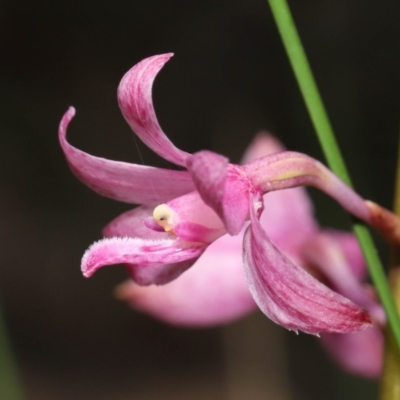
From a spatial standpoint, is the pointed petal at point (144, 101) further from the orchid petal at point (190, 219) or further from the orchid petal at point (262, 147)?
the orchid petal at point (262, 147)

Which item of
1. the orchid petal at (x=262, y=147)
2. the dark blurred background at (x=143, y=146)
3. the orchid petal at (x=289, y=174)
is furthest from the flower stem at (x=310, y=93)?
the dark blurred background at (x=143, y=146)

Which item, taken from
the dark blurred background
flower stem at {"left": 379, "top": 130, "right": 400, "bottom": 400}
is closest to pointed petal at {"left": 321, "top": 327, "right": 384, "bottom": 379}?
flower stem at {"left": 379, "top": 130, "right": 400, "bottom": 400}

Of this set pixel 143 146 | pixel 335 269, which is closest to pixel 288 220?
pixel 335 269

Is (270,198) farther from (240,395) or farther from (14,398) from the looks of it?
(240,395)

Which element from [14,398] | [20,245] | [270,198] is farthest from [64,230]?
[270,198]

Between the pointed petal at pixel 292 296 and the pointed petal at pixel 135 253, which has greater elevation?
the pointed petal at pixel 135 253

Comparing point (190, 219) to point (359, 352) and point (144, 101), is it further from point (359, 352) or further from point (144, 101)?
point (359, 352)

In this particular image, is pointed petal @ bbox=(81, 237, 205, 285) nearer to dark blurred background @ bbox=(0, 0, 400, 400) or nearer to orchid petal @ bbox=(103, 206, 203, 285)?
orchid petal @ bbox=(103, 206, 203, 285)
